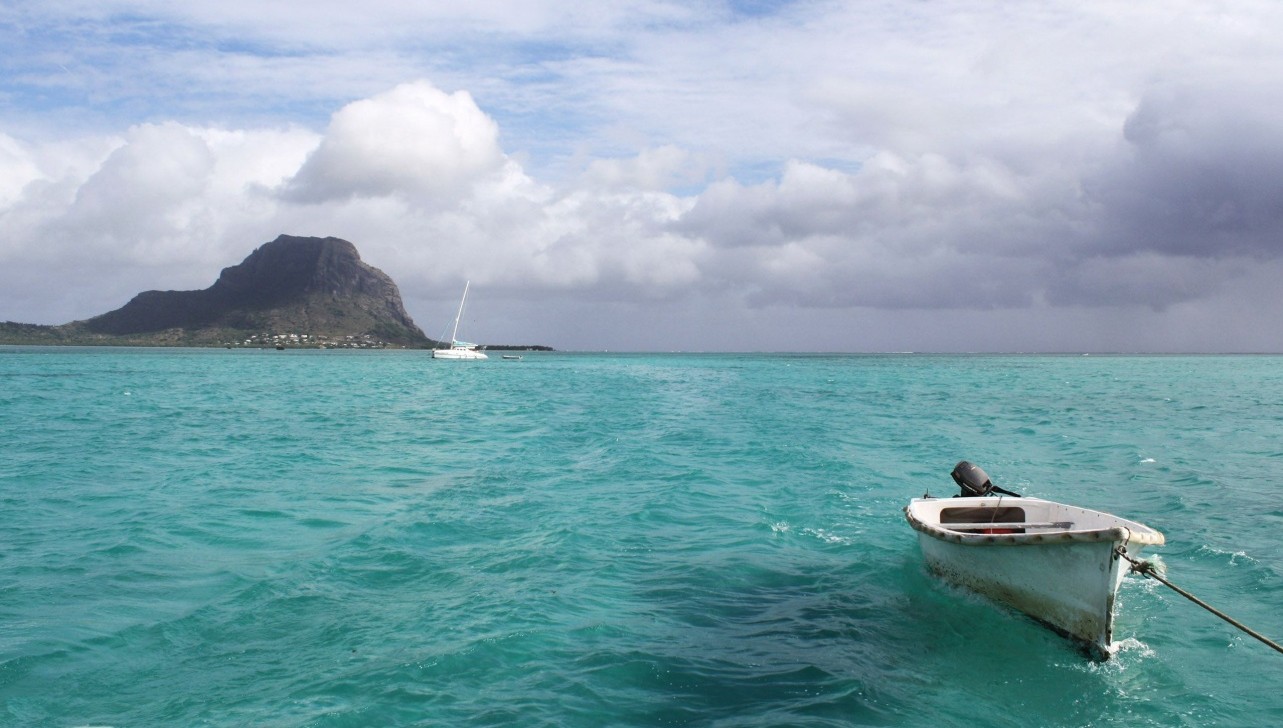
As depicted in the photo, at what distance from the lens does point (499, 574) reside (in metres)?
14.9

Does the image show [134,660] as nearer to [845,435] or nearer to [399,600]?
[399,600]

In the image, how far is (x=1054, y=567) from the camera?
37.3ft

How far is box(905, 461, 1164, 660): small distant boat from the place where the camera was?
10648mm

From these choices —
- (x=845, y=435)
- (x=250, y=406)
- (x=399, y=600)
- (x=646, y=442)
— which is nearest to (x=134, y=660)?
(x=399, y=600)

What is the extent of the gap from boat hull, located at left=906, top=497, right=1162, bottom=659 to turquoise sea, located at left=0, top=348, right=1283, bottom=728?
337 millimetres

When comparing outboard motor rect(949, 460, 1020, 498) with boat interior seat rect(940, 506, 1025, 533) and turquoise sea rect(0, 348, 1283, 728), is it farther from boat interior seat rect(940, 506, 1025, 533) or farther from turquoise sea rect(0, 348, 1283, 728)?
turquoise sea rect(0, 348, 1283, 728)

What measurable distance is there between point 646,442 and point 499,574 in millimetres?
21446

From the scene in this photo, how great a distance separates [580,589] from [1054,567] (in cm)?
761

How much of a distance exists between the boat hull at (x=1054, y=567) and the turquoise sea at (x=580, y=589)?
1.10 ft

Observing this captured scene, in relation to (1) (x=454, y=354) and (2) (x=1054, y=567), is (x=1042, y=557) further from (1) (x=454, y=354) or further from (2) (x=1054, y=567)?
(1) (x=454, y=354)

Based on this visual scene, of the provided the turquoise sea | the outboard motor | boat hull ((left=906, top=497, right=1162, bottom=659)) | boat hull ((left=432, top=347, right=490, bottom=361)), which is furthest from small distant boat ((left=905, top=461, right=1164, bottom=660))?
boat hull ((left=432, top=347, right=490, bottom=361))

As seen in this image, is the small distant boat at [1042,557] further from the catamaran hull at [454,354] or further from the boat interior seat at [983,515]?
the catamaran hull at [454,354]

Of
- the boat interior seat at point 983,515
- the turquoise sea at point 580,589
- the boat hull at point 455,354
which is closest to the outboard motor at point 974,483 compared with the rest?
the boat interior seat at point 983,515

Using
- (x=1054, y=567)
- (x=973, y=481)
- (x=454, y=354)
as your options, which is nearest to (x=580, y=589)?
(x=1054, y=567)
